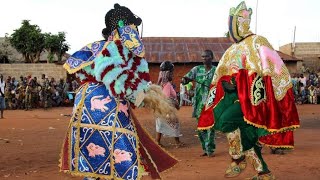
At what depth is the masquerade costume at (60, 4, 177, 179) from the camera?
174 inches

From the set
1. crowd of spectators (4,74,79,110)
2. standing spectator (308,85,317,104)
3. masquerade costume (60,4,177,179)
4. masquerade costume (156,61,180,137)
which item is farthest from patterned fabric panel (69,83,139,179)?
standing spectator (308,85,317,104)

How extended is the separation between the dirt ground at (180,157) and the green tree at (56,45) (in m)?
18.9

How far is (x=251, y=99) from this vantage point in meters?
5.96

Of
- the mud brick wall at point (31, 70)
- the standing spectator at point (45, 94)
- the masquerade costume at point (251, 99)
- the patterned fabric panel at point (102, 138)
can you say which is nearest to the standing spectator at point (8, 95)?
the standing spectator at point (45, 94)

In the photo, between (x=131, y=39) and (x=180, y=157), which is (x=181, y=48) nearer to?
(x=180, y=157)

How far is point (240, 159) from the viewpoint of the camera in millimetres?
6379

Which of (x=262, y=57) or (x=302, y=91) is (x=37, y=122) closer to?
(x=262, y=57)

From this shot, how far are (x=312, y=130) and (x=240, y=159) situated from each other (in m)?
7.84

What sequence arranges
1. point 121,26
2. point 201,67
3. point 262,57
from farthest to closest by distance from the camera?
point 201,67 < point 262,57 < point 121,26

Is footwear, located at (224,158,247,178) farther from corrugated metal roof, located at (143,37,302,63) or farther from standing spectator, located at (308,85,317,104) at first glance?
corrugated metal roof, located at (143,37,302,63)

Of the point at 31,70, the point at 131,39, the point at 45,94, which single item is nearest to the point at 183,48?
the point at 31,70

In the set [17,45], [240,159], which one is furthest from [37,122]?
[17,45]

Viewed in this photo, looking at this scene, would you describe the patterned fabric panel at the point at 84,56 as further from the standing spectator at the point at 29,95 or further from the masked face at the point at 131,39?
the standing spectator at the point at 29,95

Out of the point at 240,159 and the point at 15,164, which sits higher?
the point at 240,159
